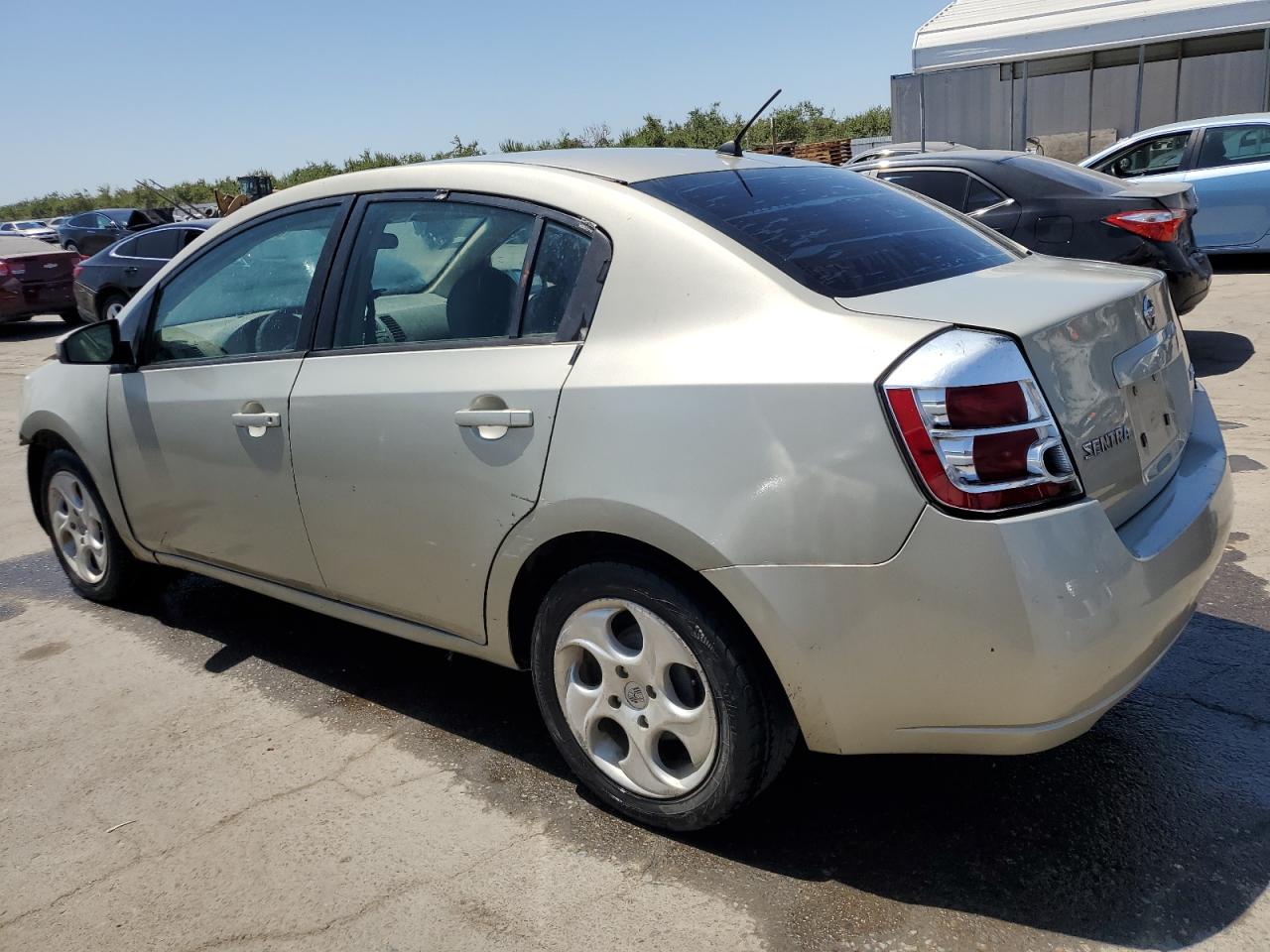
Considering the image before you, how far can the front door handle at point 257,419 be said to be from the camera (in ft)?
11.2

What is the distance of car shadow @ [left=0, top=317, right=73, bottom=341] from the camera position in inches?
667

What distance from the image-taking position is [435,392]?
2.97 meters

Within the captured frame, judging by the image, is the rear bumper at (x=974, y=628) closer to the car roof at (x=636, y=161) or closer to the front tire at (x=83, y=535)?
the car roof at (x=636, y=161)

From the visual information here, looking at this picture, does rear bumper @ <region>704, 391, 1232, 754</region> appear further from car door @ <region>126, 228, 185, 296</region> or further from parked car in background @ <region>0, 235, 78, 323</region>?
parked car in background @ <region>0, 235, 78, 323</region>

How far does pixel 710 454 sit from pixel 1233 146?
11.0 meters

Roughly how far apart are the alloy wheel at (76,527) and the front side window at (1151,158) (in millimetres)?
10371

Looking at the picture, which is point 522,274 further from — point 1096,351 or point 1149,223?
point 1149,223

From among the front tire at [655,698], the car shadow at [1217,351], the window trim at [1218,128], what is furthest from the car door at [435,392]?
the window trim at [1218,128]

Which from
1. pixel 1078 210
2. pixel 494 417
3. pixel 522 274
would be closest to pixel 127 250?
pixel 1078 210

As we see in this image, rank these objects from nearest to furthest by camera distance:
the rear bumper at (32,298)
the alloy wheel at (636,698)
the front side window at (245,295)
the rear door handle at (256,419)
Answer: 1. the alloy wheel at (636,698)
2. the rear door handle at (256,419)
3. the front side window at (245,295)
4. the rear bumper at (32,298)

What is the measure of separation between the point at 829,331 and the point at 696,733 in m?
0.98

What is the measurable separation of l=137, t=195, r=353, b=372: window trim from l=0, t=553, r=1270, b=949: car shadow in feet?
3.78

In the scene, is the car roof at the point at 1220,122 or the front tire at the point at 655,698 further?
the car roof at the point at 1220,122

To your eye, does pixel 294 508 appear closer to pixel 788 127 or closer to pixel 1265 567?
pixel 1265 567
